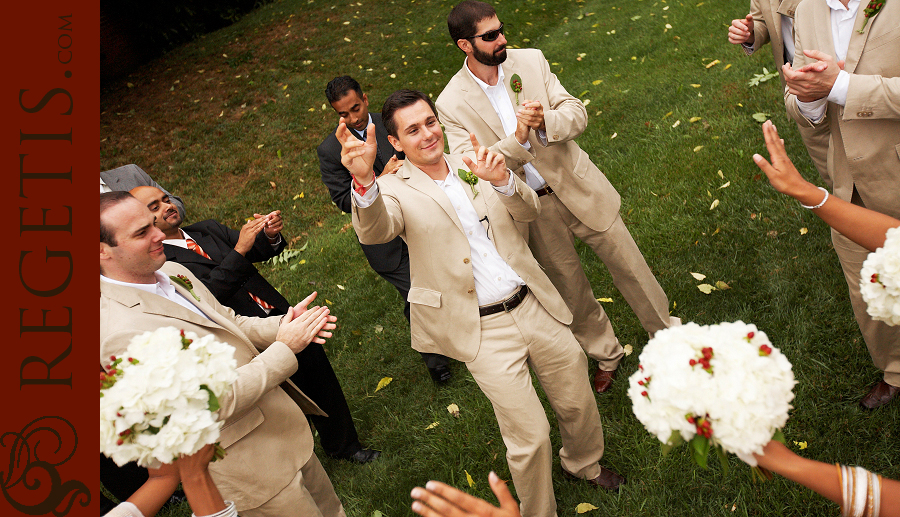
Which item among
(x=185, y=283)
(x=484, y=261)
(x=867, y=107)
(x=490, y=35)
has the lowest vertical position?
(x=484, y=261)

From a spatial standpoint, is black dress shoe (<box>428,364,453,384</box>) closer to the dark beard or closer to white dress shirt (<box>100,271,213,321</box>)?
white dress shirt (<box>100,271,213,321</box>)

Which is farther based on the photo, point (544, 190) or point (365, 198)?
point (544, 190)

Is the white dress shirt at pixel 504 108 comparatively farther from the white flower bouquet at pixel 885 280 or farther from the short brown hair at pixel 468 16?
the white flower bouquet at pixel 885 280

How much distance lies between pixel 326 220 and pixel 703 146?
17.8ft

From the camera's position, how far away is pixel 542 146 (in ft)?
13.9

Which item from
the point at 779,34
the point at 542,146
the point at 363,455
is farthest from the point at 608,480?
the point at 779,34

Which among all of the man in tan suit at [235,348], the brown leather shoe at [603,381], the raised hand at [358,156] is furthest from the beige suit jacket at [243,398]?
the brown leather shoe at [603,381]

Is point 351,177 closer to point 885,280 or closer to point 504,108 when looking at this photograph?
point 504,108

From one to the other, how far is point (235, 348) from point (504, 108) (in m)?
2.50

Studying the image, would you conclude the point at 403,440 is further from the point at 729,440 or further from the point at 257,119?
the point at 257,119

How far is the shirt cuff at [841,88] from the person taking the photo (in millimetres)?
3320

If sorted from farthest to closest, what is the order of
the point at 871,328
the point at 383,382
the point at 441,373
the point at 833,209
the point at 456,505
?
1. the point at 383,382
2. the point at 441,373
3. the point at 871,328
4. the point at 833,209
5. the point at 456,505

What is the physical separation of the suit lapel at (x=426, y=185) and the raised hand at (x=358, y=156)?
0.44 metres

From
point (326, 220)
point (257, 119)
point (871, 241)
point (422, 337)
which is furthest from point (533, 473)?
point (257, 119)
